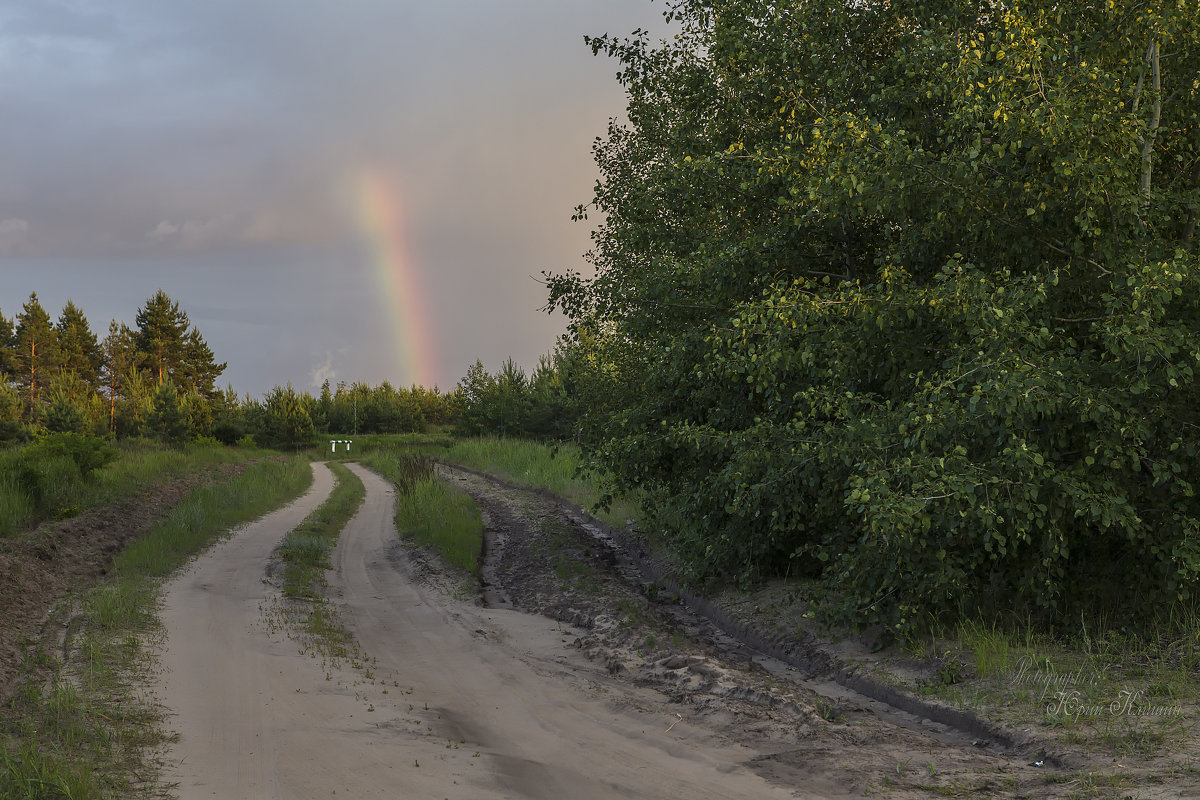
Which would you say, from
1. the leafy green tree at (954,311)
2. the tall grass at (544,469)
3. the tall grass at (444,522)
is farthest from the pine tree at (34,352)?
the leafy green tree at (954,311)

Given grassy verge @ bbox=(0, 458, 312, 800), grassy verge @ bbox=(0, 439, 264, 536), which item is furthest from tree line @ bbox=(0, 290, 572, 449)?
grassy verge @ bbox=(0, 458, 312, 800)

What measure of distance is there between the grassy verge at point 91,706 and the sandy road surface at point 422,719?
0.27 meters

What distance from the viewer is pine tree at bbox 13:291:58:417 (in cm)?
5834

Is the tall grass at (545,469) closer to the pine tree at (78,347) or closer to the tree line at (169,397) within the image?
the tree line at (169,397)

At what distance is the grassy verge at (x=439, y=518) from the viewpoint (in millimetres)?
13889

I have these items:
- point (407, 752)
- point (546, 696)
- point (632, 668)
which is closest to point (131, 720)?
point (407, 752)

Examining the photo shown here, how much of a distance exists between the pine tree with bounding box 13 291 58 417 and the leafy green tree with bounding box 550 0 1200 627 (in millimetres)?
63156

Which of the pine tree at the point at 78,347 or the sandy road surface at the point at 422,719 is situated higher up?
the pine tree at the point at 78,347

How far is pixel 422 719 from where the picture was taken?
601cm

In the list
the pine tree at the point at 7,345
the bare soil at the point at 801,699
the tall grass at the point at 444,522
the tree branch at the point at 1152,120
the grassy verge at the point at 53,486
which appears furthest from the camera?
the pine tree at the point at 7,345

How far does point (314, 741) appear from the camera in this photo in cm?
548

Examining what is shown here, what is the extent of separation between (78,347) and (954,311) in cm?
7104

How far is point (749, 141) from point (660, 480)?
4.99 m

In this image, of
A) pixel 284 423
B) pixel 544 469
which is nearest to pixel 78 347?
pixel 284 423
